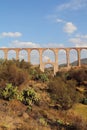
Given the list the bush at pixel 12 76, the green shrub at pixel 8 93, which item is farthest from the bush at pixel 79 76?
the green shrub at pixel 8 93

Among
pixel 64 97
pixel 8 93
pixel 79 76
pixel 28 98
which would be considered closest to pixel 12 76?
pixel 28 98

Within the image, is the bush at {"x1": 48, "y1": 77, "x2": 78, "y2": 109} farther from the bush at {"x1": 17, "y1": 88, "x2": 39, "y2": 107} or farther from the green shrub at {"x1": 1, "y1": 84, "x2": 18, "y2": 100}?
the green shrub at {"x1": 1, "y1": 84, "x2": 18, "y2": 100}

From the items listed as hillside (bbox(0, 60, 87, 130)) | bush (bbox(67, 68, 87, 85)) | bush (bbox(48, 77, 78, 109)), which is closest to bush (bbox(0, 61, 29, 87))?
hillside (bbox(0, 60, 87, 130))

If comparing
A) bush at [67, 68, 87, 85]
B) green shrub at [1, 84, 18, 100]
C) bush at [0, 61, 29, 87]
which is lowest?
bush at [67, 68, 87, 85]

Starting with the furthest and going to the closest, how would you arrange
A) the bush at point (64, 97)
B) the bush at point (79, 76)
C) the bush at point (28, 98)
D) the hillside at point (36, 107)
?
the bush at point (79, 76), the bush at point (64, 97), the bush at point (28, 98), the hillside at point (36, 107)

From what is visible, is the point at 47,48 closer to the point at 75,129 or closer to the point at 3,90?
the point at 3,90

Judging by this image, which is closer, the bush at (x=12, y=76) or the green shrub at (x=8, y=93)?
the green shrub at (x=8, y=93)

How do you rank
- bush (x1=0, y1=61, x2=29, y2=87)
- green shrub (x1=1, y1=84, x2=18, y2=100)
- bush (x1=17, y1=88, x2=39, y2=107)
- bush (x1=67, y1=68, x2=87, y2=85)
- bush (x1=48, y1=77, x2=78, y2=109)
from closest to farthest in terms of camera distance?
green shrub (x1=1, y1=84, x2=18, y2=100) < bush (x1=17, y1=88, x2=39, y2=107) < bush (x1=48, y1=77, x2=78, y2=109) < bush (x1=0, y1=61, x2=29, y2=87) < bush (x1=67, y1=68, x2=87, y2=85)

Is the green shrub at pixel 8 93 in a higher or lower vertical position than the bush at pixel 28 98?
higher

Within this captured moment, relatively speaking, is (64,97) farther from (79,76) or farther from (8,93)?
(79,76)

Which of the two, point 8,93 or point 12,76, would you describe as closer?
point 8,93

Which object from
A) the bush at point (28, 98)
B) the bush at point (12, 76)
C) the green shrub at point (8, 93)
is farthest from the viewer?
the bush at point (12, 76)

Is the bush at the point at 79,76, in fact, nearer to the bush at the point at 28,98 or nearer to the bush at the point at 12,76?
the bush at the point at 12,76

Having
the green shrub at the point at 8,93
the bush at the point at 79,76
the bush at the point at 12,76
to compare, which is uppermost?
the bush at the point at 12,76
